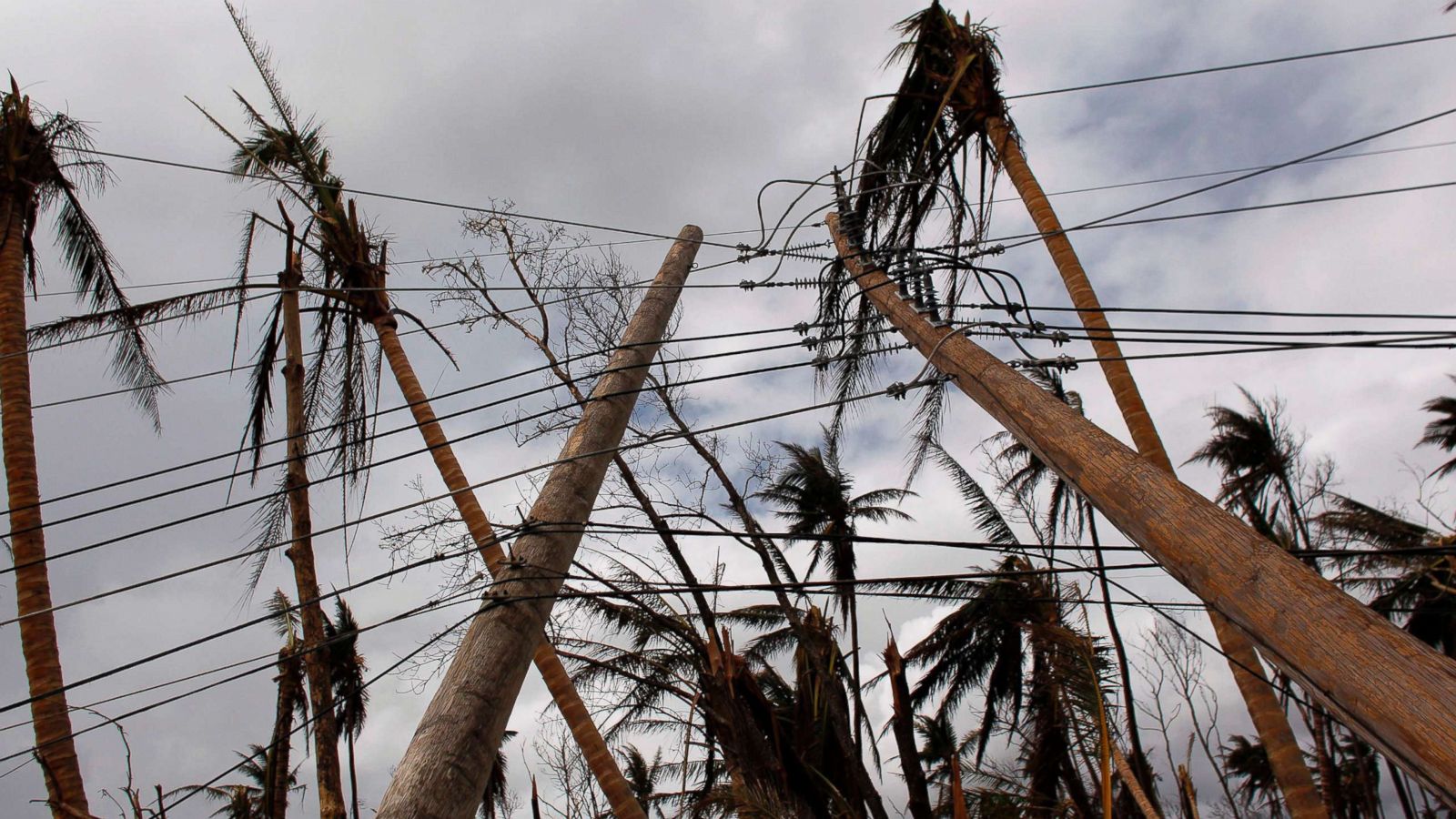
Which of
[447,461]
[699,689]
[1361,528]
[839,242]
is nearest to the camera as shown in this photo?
[839,242]

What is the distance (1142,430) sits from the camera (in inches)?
343

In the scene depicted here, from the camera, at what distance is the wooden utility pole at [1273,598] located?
268 cm

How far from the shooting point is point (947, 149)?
11.0 m

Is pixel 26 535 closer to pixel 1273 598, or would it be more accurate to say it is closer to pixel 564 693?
pixel 564 693

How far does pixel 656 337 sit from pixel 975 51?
6.80 m

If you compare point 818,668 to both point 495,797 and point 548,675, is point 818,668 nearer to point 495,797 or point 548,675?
point 548,675

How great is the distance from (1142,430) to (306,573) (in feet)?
29.2

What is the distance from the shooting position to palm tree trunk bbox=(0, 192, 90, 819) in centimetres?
870

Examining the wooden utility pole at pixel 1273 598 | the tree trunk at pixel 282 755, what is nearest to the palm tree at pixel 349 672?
the tree trunk at pixel 282 755

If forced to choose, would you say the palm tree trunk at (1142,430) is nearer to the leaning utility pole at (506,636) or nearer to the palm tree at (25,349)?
the leaning utility pole at (506,636)

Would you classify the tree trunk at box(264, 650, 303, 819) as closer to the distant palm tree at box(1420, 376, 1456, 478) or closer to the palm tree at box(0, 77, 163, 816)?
the palm tree at box(0, 77, 163, 816)

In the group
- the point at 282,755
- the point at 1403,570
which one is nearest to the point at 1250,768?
the point at 1403,570

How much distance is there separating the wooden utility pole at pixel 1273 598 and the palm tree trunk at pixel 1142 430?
153 centimetres

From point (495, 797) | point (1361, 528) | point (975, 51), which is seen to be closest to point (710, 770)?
point (975, 51)
